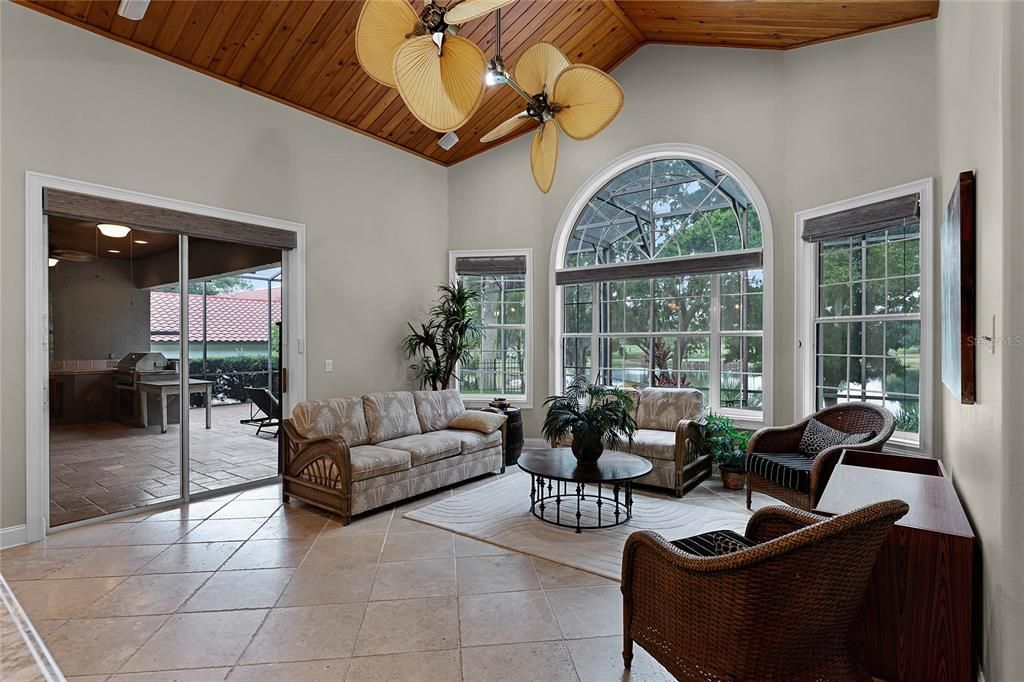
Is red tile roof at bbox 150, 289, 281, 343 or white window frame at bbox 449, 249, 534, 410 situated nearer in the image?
red tile roof at bbox 150, 289, 281, 343

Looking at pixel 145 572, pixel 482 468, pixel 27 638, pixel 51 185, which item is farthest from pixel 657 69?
pixel 27 638

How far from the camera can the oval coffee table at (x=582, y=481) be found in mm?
3689

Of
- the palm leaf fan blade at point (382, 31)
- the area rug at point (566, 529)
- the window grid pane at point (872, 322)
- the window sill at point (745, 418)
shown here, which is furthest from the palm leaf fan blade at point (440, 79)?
the window sill at point (745, 418)

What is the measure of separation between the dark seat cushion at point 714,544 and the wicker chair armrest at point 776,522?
5 centimetres

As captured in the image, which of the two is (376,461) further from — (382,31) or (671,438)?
(382,31)

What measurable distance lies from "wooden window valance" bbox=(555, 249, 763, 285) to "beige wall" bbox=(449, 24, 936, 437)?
0.85 feet

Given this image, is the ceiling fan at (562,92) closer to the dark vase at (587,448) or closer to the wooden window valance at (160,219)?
the dark vase at (587,448)

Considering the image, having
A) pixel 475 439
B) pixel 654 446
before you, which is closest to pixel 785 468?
pixel 654 446

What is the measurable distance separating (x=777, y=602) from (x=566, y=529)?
2.27 metres

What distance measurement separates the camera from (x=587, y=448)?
155 inches

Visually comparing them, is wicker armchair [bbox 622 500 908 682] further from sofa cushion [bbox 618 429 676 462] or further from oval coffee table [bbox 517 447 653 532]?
sofa cushion [bbox 618 429 676 462]

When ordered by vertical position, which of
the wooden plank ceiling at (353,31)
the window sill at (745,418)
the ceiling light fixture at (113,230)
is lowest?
the window sill at (745,418)

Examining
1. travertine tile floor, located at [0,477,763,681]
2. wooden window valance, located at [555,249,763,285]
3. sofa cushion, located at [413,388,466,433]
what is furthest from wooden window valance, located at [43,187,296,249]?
wooden window valance, located at [555,249,763,285]

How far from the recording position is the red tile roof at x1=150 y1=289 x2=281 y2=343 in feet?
14.1
